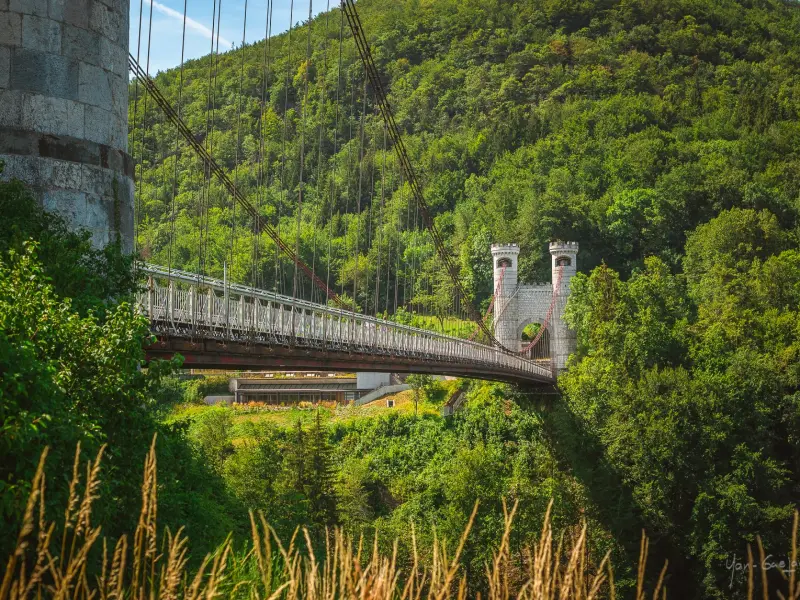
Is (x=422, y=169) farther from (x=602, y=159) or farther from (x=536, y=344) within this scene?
(x=536, y=344)

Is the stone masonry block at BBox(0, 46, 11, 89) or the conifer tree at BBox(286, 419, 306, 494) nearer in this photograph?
the stone masonry block at BBox(0, 46, 11, 89)

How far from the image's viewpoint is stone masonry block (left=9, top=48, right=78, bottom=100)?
1067cm

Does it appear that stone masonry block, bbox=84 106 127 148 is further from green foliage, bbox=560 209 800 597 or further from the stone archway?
the stone archway

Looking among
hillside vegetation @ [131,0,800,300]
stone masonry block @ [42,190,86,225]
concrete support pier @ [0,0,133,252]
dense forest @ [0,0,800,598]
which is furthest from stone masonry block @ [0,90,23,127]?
hillside vegetation @ [131,0,800,300]

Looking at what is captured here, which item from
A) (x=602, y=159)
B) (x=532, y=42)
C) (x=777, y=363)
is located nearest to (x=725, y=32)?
(x=532, y=42)

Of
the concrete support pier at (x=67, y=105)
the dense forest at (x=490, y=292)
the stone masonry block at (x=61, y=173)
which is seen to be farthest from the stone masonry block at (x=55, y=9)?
the dense forest at (x=490, y=292)

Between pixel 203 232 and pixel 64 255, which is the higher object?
pixel 203 232

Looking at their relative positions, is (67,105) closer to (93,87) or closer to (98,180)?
(93,87)

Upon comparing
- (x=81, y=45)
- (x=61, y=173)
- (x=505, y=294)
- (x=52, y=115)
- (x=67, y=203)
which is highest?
(x=505, y=294)

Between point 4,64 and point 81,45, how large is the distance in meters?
0.85

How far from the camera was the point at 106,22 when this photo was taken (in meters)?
11.3

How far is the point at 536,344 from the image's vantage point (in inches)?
1780

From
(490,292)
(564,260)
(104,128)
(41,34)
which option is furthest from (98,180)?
(490,292)

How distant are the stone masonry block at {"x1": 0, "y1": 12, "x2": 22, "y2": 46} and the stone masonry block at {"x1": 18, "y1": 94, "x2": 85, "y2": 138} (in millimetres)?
565
